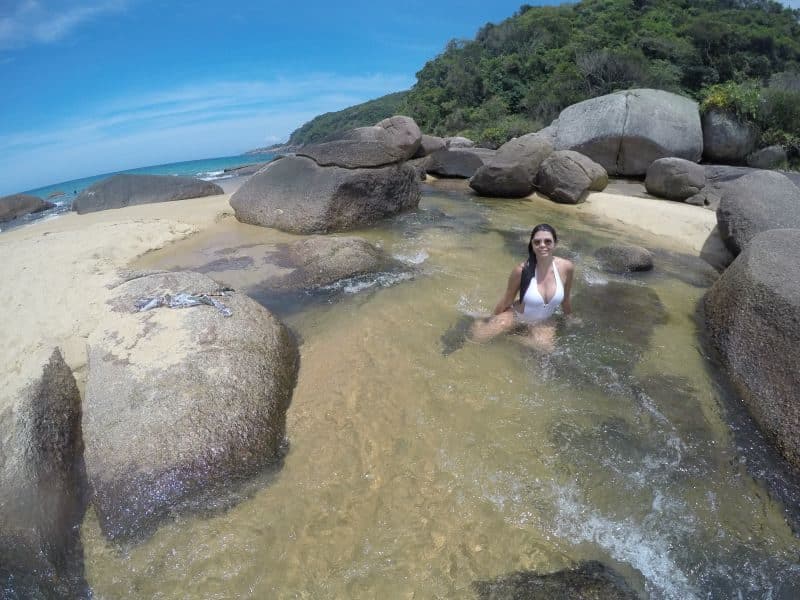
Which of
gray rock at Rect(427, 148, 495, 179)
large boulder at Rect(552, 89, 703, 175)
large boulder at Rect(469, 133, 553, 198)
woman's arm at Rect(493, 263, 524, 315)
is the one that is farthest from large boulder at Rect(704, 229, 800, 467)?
gray rock at Rect(427, 148, 495, 179)

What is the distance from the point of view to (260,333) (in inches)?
150

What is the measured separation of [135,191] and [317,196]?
767 cm

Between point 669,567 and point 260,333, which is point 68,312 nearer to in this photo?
point 260,333

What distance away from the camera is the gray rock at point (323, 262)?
5.65 meters

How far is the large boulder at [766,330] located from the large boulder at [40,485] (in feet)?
14.4

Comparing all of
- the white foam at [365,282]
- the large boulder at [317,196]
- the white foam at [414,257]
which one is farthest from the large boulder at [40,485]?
the large boulder at [317,196]

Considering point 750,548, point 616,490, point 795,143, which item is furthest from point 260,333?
point 795,143

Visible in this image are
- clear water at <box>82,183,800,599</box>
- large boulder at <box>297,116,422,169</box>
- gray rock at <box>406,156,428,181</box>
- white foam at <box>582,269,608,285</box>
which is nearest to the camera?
clear water at <box>82,183,800,599</box>

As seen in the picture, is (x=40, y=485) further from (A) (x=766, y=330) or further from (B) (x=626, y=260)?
(B) (x=626, y=260)

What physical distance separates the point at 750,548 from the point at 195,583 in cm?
291

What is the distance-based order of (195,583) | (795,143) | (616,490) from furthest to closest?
(795,143)
(616,490)
(195,583)

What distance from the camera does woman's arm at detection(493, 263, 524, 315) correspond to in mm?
4188

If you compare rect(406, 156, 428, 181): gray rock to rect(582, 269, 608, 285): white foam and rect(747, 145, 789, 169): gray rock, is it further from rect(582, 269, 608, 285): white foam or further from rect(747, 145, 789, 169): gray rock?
→ rect(747, 145, 789, 169): gray rock

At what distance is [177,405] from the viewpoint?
2.90 m
